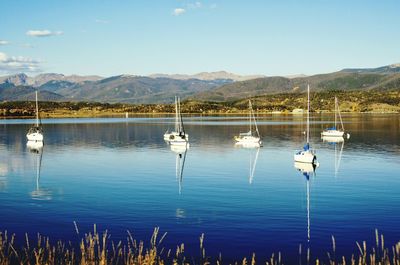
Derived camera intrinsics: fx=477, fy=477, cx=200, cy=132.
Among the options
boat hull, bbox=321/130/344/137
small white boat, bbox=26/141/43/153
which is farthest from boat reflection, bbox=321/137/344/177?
small white boat, bbox=26/141/43/153

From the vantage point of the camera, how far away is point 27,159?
70625 mm

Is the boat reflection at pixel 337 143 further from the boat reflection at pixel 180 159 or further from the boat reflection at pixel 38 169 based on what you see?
the boat reflection at pixel 38 169

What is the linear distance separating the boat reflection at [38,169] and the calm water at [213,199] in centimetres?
17

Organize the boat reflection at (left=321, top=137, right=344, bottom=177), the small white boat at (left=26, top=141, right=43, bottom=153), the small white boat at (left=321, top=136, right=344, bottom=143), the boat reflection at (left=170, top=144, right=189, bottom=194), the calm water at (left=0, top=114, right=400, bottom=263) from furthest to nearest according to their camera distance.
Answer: the small white boat at (left=321, top=136, right=344, bottom=143)
the small white boat at (left=26, top=141, right=43, bottom=153)
the boat reflection at (left=321, top=137, right=344, bottom=177)
the boat reflection at (left=170, top=144, right=189, bottom=194)
the calm water at (left=0, top=114, right=400, bottom=263)

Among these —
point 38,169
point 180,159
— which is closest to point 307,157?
point 180,159

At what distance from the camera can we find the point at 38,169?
59406 millimetres

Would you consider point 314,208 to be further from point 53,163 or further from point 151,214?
point 53,163

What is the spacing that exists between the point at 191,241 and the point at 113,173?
29935 millimetres

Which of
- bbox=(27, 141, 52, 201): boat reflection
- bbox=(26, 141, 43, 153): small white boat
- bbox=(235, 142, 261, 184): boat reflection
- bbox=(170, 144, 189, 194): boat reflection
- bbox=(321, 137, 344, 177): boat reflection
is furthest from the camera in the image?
bbox=(26, 141, 43, 153): small white boat

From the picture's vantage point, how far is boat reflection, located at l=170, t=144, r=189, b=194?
166ft

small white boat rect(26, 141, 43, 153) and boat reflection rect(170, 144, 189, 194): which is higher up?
small white boat rect(26, 141, 43, 153)

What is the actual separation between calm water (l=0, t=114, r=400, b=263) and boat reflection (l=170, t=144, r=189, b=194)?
0.88 ft

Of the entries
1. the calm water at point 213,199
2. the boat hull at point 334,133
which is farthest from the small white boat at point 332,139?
the calm water at point 213,199

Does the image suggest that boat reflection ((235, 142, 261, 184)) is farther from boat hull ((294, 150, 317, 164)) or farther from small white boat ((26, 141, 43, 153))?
Answer: small white boat ((26, 141, 43, 153))
